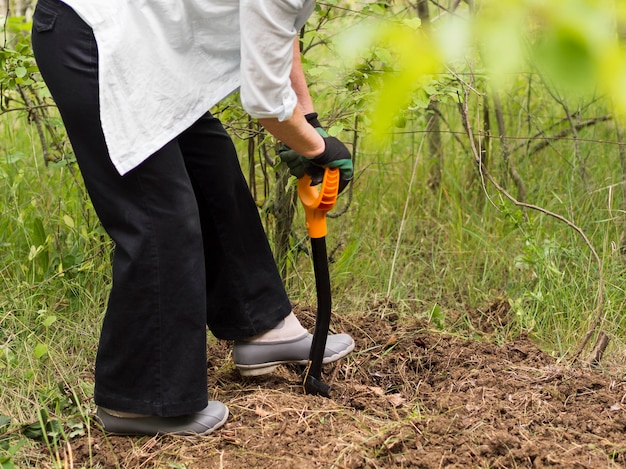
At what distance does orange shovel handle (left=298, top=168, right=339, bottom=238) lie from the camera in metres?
2.34

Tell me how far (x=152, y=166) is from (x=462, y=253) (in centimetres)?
186

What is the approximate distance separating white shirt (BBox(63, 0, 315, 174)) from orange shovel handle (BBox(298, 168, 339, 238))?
15.3 inches

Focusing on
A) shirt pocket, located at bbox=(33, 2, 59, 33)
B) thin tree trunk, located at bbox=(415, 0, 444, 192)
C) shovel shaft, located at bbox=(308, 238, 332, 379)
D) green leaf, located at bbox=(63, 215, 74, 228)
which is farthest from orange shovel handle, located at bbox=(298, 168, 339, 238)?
thin tree trunk, located at bbox=(415, 0, 444, 192)

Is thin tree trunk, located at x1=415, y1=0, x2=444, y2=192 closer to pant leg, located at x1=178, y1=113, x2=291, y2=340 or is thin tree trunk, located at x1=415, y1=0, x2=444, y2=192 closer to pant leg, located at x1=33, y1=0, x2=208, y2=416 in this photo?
pant leg, located at x1=178, y1=113, x2=291, y2=340

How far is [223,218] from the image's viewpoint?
2.49 metres

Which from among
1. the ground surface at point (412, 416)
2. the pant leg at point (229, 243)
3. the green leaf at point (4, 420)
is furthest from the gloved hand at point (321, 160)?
the green leaf at point (4, 420)

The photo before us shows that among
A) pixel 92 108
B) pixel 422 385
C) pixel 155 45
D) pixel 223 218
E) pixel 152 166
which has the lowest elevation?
pixel 422 385

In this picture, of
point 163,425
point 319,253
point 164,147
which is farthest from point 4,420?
point 319,253

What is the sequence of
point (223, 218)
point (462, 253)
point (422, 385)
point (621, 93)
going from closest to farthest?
point (621, 93) < point (223, 218) < point (422, 385) < point (462, 253)

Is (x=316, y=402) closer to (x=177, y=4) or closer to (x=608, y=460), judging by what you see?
(x=608, y=460)

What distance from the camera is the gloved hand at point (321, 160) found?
229 cm

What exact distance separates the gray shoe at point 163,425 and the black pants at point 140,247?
0.07m

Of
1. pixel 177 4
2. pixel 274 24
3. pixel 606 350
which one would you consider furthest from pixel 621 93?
pixel 606 350

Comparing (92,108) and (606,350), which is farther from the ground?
(92,108)
